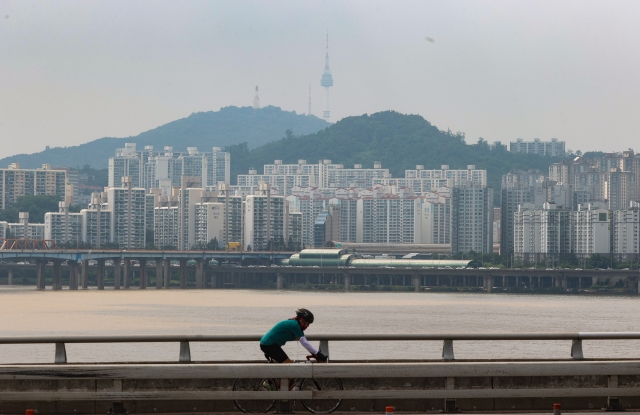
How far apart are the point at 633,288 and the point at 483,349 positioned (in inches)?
5144

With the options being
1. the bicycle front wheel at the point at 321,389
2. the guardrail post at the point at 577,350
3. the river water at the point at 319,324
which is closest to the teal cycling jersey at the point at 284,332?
the bicycle front wheel at the point at 321,389

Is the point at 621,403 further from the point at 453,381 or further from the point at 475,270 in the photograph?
the point at 475,270

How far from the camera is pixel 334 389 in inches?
647

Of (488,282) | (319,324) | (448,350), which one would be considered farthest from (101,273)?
(448,350)

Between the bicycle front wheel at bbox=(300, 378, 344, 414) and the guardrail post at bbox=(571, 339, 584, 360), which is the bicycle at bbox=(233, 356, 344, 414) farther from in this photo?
the guardrail post at bbox=(571, 339, 584, 360)

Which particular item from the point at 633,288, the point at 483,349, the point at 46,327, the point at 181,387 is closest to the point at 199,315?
the point at 46,327

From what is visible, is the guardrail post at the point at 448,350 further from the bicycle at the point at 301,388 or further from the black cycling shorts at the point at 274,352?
the black cycling shorts at the point at 274,352

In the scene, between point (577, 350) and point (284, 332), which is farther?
point (577, 350)

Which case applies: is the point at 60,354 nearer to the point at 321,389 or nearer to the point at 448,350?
the point at 321,389

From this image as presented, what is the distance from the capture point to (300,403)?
16.6 metres

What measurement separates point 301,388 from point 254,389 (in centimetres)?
68

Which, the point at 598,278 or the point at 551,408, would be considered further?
the point at 598,278

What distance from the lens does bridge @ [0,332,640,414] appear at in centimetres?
1612

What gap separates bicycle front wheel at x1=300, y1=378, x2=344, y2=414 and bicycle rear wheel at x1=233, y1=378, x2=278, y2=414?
47 centimetres
